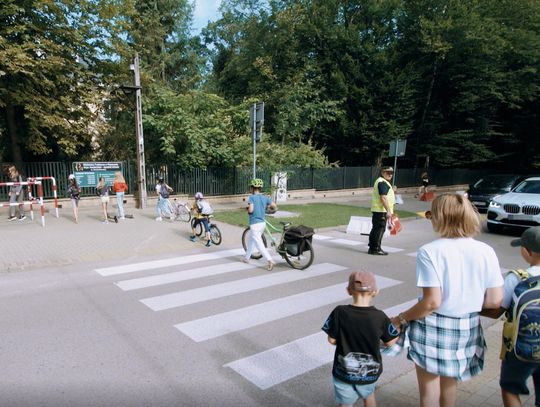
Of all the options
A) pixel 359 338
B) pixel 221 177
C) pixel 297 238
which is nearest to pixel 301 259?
pixel 297 238

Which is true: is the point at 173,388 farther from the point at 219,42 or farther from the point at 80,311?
the point at 219,42

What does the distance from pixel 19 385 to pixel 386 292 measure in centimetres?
491

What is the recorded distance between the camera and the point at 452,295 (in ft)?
7.63

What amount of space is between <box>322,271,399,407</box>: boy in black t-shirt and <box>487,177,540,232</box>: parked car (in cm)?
1063

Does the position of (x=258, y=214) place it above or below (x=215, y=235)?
above

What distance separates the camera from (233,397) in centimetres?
327

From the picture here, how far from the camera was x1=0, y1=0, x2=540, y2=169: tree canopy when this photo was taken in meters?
16.4

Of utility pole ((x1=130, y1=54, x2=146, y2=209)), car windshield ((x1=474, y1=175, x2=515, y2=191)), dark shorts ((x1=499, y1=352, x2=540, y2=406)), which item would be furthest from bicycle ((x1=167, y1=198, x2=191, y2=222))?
car windshield ((x1=474, y1=175, x2=515, y2=191))

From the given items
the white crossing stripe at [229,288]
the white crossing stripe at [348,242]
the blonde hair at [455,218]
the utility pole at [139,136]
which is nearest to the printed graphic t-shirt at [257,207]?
the white crossing stripe at [229,288]

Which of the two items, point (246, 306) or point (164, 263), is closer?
point (246, 306)

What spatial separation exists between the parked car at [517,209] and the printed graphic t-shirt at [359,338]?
34.9ft

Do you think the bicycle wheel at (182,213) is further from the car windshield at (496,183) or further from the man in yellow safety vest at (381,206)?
the car windshield at (496,183)

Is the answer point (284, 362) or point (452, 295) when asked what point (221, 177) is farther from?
point (452, 295)

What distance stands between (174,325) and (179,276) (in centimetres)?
221
